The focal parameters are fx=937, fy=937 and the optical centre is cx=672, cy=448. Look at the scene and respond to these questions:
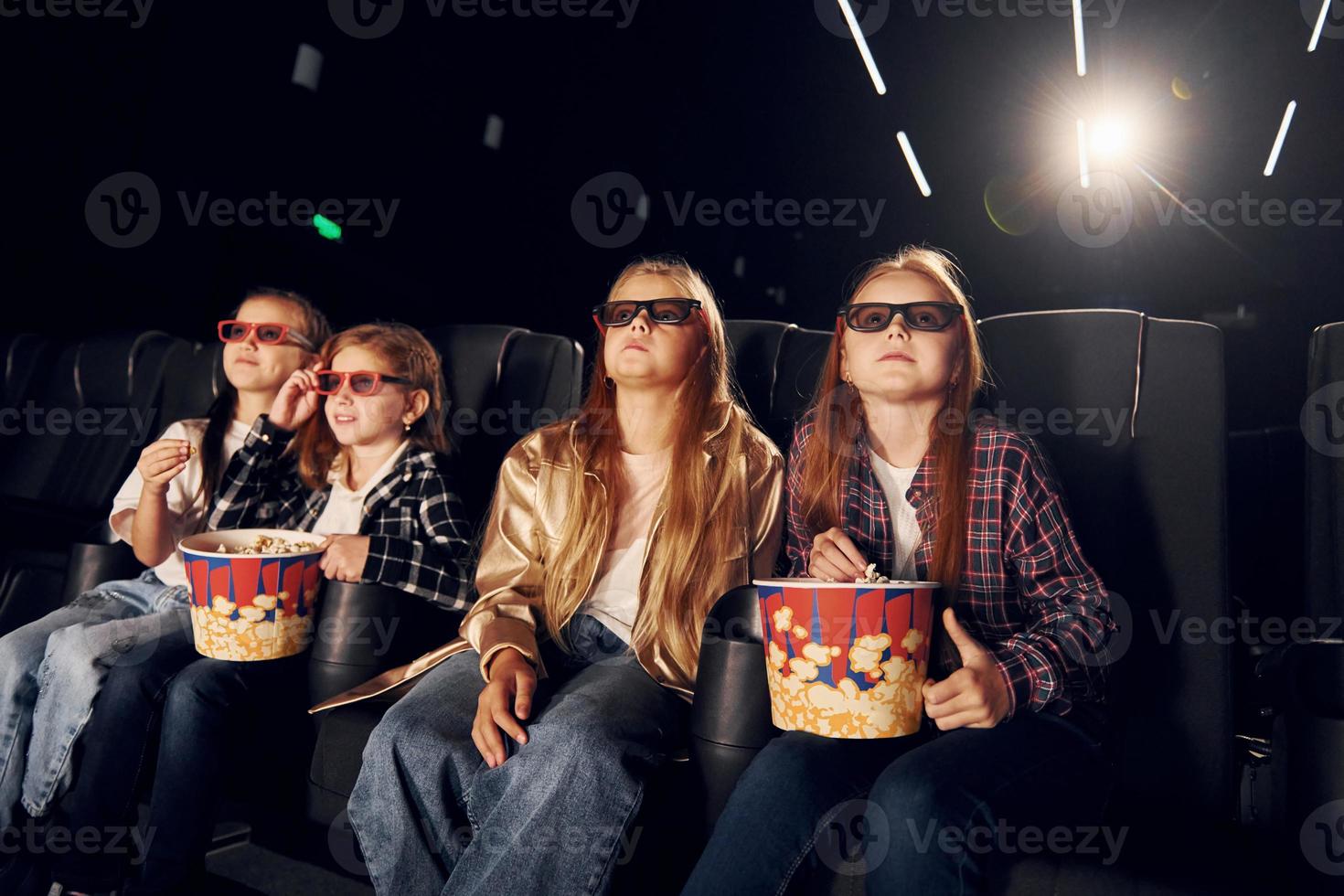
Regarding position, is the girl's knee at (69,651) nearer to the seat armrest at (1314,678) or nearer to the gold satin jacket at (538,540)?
the gold satin jacket at (538,540)

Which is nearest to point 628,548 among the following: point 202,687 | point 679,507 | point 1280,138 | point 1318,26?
point 679,507

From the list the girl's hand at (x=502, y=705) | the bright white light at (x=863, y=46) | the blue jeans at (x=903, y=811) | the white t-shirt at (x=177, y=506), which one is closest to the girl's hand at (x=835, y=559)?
the blue jeans at (x=903, y=811)

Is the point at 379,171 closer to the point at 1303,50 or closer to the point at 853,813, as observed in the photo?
the point at 853,813

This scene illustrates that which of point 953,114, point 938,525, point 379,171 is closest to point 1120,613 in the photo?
point 938,525

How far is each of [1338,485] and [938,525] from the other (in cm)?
62

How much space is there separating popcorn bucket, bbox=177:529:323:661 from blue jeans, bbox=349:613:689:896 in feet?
0.94

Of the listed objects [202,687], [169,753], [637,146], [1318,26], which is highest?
[1318,26]

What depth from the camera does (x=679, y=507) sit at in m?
1.55

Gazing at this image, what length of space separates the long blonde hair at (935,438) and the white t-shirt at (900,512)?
6 centimetres

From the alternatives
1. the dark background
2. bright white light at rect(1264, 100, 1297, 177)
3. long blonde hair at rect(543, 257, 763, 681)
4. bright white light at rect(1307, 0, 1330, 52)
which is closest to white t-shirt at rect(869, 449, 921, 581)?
long blonde hair at rect(543, 257, 763, 681)

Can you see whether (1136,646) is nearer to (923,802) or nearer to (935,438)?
(935,438)

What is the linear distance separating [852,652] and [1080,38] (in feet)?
14.5

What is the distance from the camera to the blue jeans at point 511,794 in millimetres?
1188

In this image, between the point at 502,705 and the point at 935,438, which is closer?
the point at 502,705
